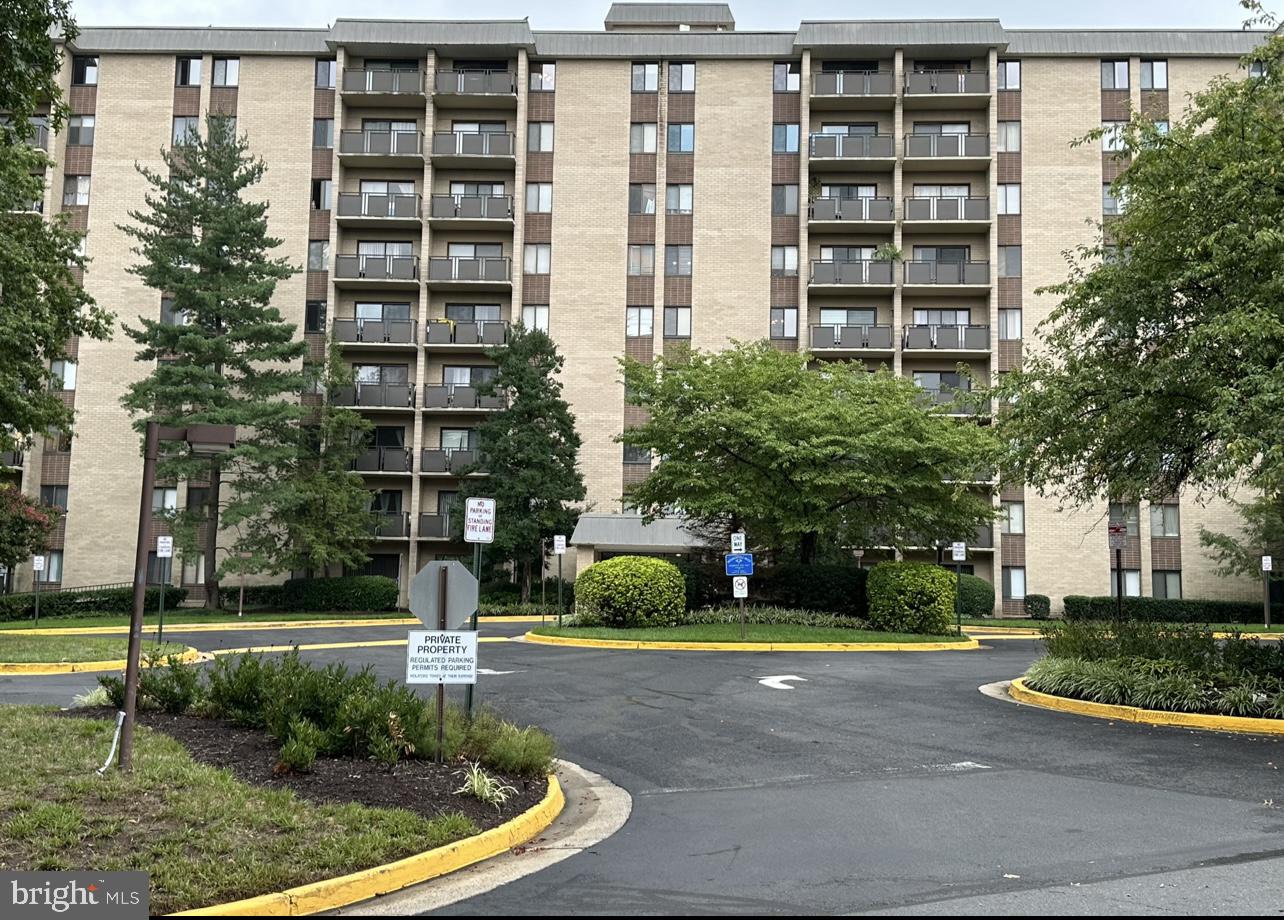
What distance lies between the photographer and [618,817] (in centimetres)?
841

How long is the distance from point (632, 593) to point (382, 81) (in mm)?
27248

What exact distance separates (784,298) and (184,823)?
3732 cm

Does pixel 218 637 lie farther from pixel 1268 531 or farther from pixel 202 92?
pixel 1268 531

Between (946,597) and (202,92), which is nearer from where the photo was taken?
(946,597)

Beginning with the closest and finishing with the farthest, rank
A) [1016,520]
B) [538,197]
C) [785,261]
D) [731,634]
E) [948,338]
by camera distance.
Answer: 1. [731,634]
2. [1016,520]
3. [948,338]
4. [785,261]
5. [538,197]

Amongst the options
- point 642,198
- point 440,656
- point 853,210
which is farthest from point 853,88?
point 440,656

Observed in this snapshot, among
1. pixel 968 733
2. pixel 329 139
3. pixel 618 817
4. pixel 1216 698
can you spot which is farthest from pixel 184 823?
pixel 329 139

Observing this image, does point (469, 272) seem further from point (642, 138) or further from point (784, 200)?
point (784, 200)

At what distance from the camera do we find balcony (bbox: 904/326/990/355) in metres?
40.8

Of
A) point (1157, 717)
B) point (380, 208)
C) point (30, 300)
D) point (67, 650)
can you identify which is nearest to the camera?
point (1157, 717)

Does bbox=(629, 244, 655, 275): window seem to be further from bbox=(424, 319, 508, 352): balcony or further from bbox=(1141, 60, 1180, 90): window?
bbox=(1141, 60, 1180, 90): window

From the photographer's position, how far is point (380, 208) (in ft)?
136

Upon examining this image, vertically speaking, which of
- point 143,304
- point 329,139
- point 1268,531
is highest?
point 329,139

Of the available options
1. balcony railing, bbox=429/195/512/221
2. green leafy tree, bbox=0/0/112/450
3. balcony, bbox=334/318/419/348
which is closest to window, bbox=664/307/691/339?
balcony railing, bbox=429/195/512/221
